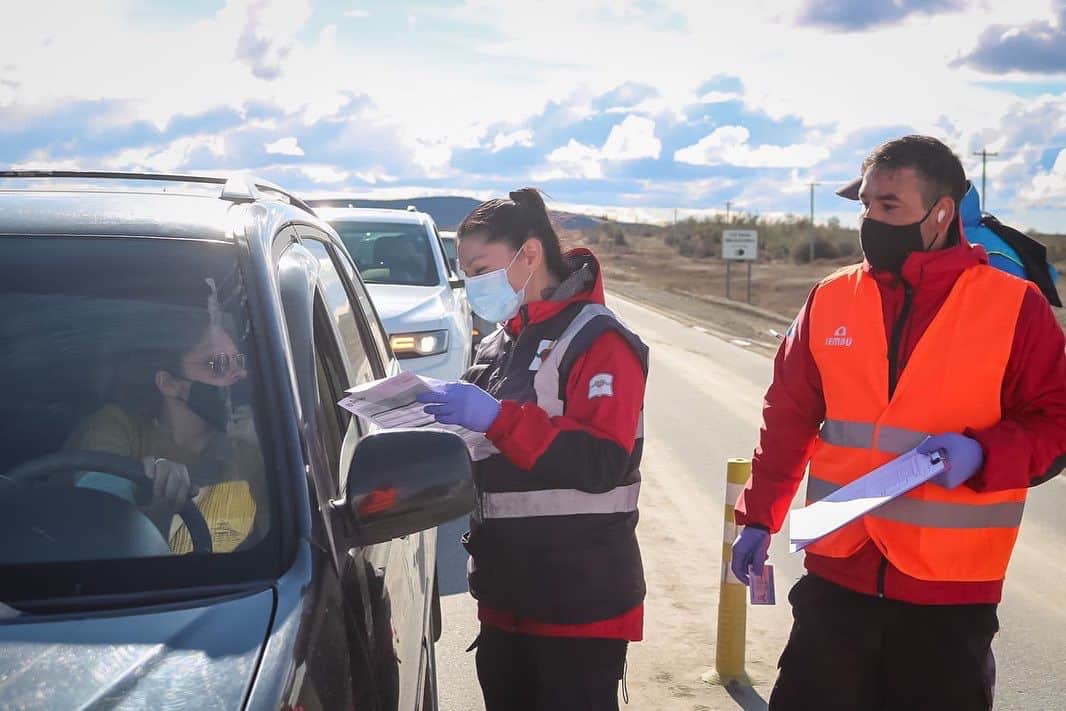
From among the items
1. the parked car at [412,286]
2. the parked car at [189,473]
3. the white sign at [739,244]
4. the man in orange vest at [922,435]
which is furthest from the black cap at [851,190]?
the white sign at [739,244]

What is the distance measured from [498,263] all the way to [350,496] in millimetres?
1220

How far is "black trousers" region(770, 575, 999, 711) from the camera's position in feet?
9.93

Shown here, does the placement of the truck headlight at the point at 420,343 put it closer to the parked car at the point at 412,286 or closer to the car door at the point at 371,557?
the parked car at the point at 412,286

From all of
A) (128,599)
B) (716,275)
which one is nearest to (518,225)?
(128,599)

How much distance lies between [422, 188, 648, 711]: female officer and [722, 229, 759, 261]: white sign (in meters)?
44.9

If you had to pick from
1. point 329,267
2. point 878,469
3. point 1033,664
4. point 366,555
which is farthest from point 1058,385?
point 1033,664

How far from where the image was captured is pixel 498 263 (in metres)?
3.38

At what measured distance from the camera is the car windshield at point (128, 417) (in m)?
2.21

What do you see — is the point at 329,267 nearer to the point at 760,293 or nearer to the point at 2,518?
the point at 2,518

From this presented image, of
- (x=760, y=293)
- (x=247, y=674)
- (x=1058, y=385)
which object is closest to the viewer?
(x=247, y=674)

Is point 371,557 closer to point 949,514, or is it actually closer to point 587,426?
point 587,426

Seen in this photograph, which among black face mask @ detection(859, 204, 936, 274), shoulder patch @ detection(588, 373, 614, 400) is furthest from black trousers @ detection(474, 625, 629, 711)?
black face mask @ detection(859, 204, 936, 274)

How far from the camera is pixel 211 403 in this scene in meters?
2.41

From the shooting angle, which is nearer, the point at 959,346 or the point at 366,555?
the point at 366,555
